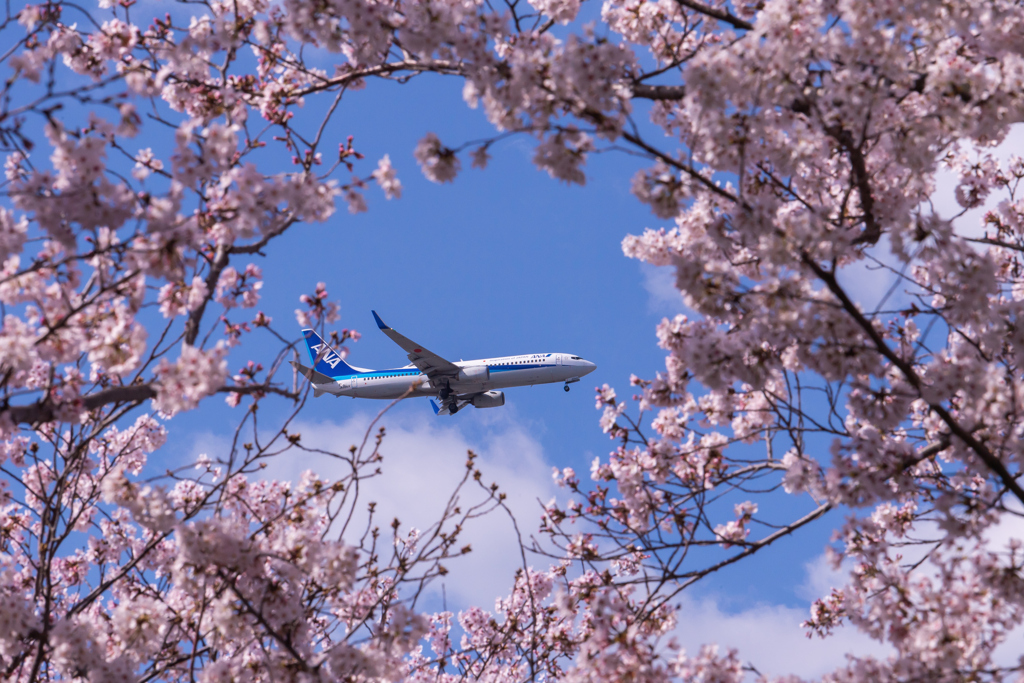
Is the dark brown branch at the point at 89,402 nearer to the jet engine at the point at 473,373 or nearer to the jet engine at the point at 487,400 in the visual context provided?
the jet engine at the point at 473,373

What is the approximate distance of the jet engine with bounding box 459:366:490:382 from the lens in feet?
119

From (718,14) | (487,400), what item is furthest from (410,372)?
(718,14)

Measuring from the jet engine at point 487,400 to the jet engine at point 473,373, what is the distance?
3.14 m

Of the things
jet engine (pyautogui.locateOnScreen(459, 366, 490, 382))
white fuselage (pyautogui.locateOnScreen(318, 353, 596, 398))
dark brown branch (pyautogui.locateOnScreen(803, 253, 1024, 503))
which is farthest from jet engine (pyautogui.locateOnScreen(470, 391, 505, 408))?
dark brown branch (pyautogui.locateOnScreen(803, 253, 1024, 503))

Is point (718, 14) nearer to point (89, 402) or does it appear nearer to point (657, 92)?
point (657, 92)

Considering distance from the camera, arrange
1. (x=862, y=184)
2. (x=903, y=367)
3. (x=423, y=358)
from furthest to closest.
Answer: (x=423, y=358), (x=862, y=184), (x=903, y=367)

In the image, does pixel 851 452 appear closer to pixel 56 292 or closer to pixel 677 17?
pixel 677 17

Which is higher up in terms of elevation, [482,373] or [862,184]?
[482,373]

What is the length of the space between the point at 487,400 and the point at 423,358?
551 centimetres

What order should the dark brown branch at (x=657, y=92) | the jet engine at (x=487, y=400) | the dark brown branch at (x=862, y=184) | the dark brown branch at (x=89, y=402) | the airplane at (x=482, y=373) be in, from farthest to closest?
1. the jet engine at (x=487, y=400)
2. the airplane at (x=482, y=373)
3. the dark brown branch at (x=657, y=92)
4. the dark brown branch at (x=862, y=184)
5. the dark brown branch at (x=89, y=402)

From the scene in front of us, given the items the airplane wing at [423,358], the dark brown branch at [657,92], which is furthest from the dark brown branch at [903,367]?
A: the airplane wing at [423,358]

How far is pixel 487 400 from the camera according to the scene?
39531mm

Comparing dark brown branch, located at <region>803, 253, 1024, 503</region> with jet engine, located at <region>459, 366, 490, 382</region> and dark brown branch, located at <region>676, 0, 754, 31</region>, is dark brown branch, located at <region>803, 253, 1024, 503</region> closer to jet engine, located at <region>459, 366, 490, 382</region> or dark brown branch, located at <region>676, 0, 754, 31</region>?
dark brown branch, located at <region>676, 0, 754, 31</region>

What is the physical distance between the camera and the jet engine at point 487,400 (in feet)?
130
